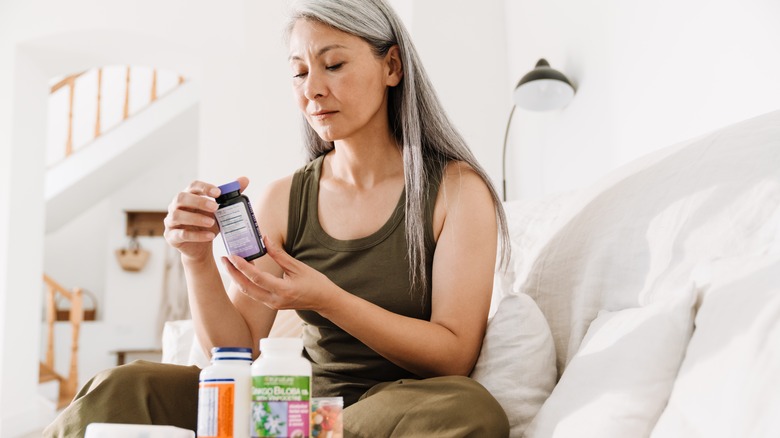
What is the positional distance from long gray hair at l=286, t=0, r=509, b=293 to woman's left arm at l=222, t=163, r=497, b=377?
0.12 ft

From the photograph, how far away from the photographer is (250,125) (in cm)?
374

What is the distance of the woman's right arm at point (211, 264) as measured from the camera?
3.63 ft

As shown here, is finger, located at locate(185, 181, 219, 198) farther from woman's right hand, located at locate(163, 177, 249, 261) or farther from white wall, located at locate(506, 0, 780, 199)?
white wall, located at locate(506, 0, 780, 199)

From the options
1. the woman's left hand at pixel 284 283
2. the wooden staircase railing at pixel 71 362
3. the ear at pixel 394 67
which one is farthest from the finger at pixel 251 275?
the wooden staircase railing at pixel 71 362

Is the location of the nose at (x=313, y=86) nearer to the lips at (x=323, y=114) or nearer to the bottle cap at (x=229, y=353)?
the lips at (x=323, y=114)

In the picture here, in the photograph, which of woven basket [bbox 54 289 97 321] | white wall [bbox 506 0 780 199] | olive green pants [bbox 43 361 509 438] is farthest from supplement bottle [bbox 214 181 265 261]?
woven basket [bbox 54 289 97 321]

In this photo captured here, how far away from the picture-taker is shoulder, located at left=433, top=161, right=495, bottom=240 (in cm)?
135

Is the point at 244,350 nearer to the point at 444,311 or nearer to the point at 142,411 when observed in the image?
the point at 142,411

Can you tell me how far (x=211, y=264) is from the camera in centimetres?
129

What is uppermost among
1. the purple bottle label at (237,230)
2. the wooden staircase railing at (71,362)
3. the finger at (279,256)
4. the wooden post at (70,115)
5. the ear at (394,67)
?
the wooden post at (70,115)

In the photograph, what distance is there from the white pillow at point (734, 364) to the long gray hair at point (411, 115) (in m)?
0.52

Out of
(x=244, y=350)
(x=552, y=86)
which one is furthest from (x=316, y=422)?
(x=552, y=86)

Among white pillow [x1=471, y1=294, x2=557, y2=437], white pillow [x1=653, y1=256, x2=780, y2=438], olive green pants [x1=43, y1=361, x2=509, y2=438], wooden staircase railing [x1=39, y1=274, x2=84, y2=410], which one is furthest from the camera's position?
wooden staircase railing [x1=39, y1=274, x2=84, y2=410]

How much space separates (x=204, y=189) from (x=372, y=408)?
0.41 meters
